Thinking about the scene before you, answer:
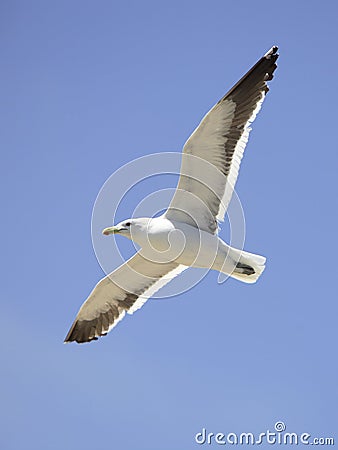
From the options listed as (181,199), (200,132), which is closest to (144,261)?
(181,199)

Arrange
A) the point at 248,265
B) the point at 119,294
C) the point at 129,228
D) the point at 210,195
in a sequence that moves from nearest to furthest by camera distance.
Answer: the point at 248,265 → the point at 129,228 → the point at 210,195 → the point at 119,294

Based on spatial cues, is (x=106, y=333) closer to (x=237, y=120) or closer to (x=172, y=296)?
(x=172, y=296)

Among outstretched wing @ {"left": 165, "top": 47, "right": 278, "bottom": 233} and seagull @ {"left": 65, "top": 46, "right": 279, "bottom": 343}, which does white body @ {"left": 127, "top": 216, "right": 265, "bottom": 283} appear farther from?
outstretched wing @ {"left": 165, "top": 47, "right": 278, "bottom": 233}

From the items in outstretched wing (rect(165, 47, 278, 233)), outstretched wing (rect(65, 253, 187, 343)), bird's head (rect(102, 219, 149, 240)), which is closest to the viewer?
outstretched wing (rect(165, 47, 278, 233))

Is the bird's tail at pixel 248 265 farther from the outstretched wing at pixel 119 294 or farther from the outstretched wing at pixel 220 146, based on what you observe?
the outstretched wing at pixel 119 294

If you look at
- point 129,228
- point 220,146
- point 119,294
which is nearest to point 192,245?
point 129,228

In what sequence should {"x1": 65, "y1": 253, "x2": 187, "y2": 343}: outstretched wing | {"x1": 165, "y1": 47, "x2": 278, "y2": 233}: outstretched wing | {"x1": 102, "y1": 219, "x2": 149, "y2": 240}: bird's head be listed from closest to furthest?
1. {"x1": 165, "y1": 47, "x2": 278, "y2": 233}: outstretched wing
2. {"x1": 102, "y1": 219, "x2": 149, "y2": 240}: bird's head
3. {"x1": 65, "y1": 253, "x2": 187, "y2": 343}: outstretched wing

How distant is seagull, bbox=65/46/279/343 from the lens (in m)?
13.9

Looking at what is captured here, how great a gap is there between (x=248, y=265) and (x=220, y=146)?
189 cm

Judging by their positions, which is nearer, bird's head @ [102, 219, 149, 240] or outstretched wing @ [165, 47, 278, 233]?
outstretched wing @ [165, 47, 278, 233]

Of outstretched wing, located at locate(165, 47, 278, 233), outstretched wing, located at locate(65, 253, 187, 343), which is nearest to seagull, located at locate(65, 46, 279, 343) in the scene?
outstretched wing, located at locate(165, 47, 278, 233)

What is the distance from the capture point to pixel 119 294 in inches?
634

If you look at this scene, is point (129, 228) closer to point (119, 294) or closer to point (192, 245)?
point (192, 245)

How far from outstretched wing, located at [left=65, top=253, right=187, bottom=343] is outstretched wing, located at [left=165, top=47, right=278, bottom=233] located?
5.36 feet
